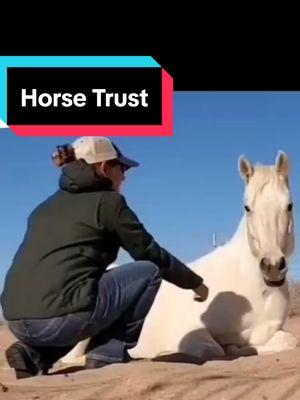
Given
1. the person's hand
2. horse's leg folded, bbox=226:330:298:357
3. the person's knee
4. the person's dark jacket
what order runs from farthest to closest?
horse's leg folded, bbox=226:330:298:357, the person's hand, the person's knee, the person's dark jacket

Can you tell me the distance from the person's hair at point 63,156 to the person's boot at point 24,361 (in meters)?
1.05

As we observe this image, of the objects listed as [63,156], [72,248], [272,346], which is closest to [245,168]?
[272,346]

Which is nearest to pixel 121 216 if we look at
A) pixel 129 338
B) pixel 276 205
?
pixel 129 338

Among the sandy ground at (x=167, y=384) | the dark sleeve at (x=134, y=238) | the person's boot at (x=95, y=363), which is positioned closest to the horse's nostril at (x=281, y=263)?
the dark sleeve at (x=134, y=238)

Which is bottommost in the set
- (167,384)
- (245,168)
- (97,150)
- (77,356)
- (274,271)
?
(77,356)

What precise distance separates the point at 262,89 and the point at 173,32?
4.39ft

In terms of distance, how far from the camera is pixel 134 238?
11.6 ft

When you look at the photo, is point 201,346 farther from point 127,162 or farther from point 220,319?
point 127,162

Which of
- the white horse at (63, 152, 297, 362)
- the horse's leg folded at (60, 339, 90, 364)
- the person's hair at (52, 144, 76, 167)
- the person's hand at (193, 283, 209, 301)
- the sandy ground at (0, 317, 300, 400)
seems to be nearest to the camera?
the sandy ground at (0, 317, 300, 400)

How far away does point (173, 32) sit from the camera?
5.70 metres

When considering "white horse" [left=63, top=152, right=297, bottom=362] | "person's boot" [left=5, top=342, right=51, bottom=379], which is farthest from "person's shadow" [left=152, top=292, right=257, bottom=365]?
"person's boot" [left=5, top=342, right=51, bottom=379]

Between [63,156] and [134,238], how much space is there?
2.28ft

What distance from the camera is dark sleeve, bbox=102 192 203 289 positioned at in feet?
11.4

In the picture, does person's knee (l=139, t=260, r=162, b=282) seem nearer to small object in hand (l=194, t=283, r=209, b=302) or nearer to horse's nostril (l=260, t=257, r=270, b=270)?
small object in hand (l=194, t=283, r=209, b=302)
